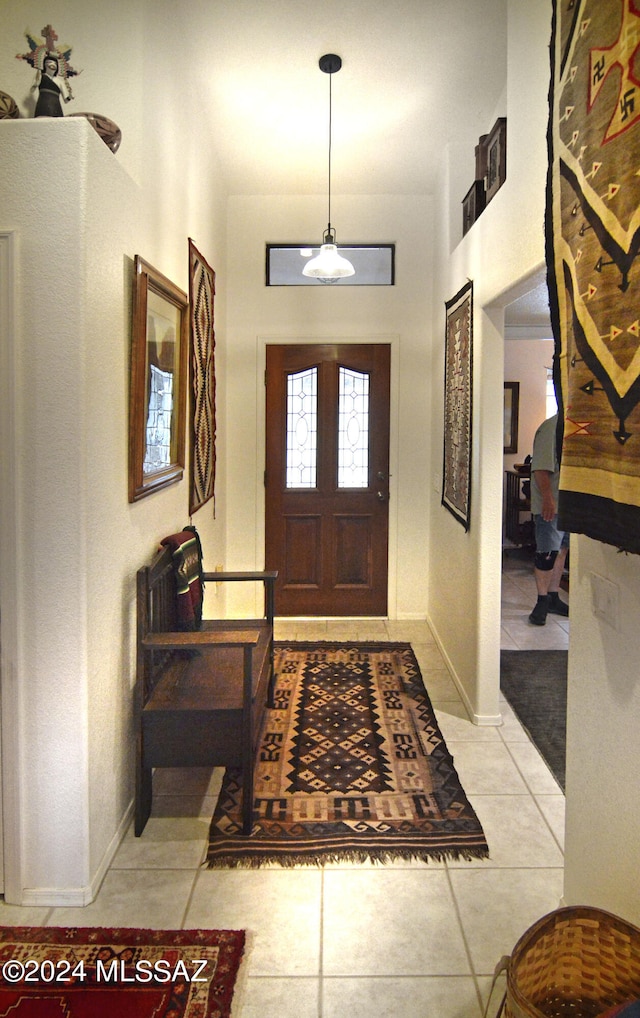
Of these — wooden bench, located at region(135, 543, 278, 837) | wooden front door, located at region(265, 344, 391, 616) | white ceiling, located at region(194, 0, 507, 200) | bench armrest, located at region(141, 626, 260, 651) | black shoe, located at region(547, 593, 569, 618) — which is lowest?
black shoe, located at region(547, 593, 569, 618)

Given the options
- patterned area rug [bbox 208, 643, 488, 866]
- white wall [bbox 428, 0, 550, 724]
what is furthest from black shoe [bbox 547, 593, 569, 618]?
patterned area rug [bbox 208, 643, 488, 866]

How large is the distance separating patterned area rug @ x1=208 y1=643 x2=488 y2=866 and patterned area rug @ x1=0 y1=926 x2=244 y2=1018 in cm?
42

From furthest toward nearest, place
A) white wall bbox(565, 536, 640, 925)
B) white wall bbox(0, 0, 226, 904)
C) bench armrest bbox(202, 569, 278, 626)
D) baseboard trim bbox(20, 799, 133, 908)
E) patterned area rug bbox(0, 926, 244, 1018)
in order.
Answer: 1. bench armrest bbox(202, 569, 278, 626)
2. baseboard trim bbox(20, 799, 133, 908)
3. white wall bbox(0, 0, 226, 904)
4. patterned area rug bbox(0, 926, 244, 1018)
5. white wall bbox(565, 536, 640, 925)

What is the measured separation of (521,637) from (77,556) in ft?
11.8

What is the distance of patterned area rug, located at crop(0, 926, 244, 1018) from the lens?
1703mm

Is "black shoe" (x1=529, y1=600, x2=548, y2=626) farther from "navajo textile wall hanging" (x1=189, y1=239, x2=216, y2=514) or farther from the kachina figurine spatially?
the kachina figurine

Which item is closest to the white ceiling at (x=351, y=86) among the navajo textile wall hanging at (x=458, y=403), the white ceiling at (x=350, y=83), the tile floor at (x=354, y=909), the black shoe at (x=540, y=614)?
the white ceiling at (x=350, y=83)

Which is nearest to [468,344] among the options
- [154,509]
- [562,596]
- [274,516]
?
[154,509]

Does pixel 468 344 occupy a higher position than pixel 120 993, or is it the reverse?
pixel 468 344

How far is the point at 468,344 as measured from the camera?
3529 mm

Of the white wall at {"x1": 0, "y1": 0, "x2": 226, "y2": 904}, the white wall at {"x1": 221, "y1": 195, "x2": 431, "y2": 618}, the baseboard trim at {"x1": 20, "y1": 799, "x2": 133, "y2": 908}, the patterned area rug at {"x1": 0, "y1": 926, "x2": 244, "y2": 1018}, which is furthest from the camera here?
the white wall at {"x1": 221, "y1": 195, "x2": 431, "y2": 618}

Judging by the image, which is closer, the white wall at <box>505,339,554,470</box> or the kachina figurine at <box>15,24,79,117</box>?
the kachina figurine at <box>15,24,79,117</box>

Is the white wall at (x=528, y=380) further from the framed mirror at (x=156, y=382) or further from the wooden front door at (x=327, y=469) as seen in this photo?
the framed mirror at (x=156, y=382)

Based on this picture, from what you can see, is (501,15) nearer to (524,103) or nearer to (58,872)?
(524,103)
